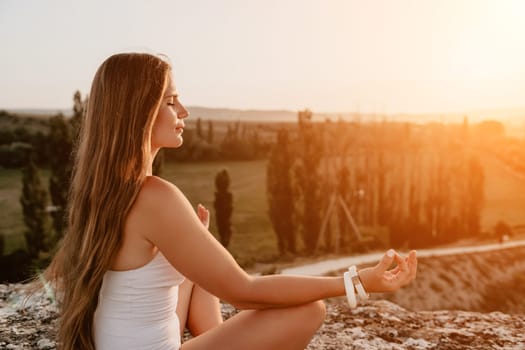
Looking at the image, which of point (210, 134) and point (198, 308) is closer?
point (198, 308)

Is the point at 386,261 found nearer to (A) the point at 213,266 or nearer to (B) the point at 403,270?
(B) the point at 403,270

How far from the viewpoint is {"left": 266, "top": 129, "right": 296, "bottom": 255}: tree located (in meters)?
33.2

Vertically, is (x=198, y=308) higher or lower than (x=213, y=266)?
lower

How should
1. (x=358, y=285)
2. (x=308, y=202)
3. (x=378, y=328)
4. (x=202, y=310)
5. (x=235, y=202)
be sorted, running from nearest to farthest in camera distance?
(x=358, y=285)
(x=202, y=310)
(x=378, y=328)
(x=308, y=202)
(x=235, y=202)

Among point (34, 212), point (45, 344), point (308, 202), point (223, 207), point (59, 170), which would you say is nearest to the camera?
point (45, 344)

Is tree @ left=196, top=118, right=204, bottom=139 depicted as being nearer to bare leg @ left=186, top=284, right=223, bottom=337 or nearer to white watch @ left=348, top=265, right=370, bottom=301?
bare leg @ left=186, top=284, right=223, bottom=337

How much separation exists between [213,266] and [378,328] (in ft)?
6.27

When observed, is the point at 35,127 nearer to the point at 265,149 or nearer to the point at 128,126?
the point at 265,149

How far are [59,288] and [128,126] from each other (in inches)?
35.7

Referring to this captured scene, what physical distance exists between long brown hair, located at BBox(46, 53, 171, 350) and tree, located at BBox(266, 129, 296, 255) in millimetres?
30787

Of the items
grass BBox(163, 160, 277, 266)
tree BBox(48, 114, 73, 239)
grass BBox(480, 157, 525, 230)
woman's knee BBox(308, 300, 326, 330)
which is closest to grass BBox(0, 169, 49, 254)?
tree BBox(48, 114, 73, 239)

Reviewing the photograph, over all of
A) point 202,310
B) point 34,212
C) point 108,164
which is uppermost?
point 108,164

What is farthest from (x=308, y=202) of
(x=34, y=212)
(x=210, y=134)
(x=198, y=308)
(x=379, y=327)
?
(x=198, y=308)

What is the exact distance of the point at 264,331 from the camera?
91.1 inches
